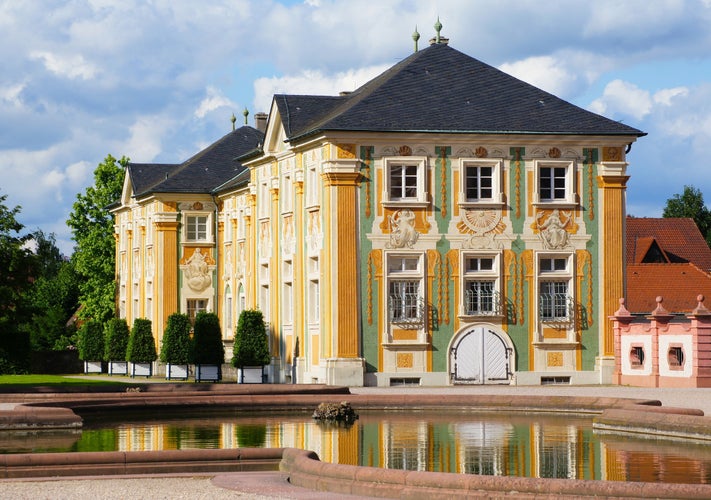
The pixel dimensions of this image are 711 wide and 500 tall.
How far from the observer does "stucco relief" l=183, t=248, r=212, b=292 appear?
249 ft

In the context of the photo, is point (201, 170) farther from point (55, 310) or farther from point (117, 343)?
point (55, 310)

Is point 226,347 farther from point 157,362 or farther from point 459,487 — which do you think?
point 459,487

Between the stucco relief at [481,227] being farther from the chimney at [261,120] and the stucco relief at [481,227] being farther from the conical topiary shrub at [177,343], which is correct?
the chimney at [261,120]

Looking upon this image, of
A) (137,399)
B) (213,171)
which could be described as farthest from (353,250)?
(213,171)

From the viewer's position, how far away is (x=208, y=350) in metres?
64.3

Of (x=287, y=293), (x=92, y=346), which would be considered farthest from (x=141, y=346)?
(x=287, y=293)

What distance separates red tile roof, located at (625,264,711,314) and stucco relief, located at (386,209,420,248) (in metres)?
32.9

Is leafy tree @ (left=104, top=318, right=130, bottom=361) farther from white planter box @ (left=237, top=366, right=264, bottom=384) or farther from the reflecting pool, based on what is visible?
the reflecting pool

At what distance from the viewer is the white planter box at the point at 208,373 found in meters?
64.1

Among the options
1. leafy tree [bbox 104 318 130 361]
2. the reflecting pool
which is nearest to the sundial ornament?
the reflecting pool

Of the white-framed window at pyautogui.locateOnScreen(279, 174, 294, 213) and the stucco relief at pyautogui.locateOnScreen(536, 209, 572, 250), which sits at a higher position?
the white-framed window at pyautogui.locateOnScreen(279, 174, 294, 213)

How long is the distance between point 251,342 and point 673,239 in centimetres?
4556

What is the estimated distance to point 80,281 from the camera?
10306 centimetres

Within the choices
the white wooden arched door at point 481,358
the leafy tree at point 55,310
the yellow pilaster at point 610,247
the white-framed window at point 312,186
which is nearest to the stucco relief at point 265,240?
the white-framed window at point 312,186
